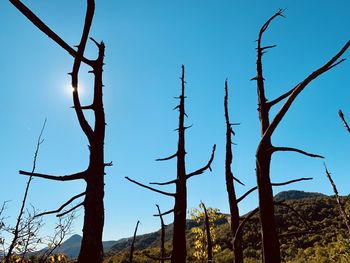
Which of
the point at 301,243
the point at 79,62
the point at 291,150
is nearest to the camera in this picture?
the point at 291,150

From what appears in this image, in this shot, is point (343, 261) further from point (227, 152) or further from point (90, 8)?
point (90, 8)

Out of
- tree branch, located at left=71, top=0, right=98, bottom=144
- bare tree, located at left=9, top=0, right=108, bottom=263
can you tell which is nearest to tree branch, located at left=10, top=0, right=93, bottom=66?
tree branch, located at left=71, top=0, right=98, bottom=144

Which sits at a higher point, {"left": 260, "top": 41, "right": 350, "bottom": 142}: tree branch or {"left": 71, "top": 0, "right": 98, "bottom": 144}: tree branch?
{"left": 71, "top": 0, "right": 98, "bottom": 144}: tree branch

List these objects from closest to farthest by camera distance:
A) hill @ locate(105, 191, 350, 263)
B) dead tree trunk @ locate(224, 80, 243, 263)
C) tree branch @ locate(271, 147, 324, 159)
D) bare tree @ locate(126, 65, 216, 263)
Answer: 1. tree branch @ locate(271, 147, 324, 159)
2. bare tree @ locate(126, 65, 216, 263)
3. dead tree trunk @ locate(224, 80, 243, 263)
4. hill @ locate(105, 191, 350, 263)

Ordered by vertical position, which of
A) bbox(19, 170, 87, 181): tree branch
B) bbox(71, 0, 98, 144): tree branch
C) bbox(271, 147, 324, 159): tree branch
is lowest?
bbox(271, 147, 324, 159): tree branch

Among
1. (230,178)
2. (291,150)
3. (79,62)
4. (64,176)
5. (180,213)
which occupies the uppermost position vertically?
(230,178)

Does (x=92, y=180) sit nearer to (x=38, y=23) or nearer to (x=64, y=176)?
(x=64, y=176)

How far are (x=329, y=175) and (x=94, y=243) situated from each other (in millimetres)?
11338

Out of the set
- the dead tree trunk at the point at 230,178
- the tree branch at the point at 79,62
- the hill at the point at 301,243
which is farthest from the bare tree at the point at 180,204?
the hill at the point at 301,243

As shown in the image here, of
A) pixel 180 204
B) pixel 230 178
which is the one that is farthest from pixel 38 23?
pixel 230 178

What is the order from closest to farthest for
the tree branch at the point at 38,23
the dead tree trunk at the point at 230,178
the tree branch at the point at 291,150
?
1. the tree branch at the point at 38,23
2. the tree branch at the point at 291,150
3. the dead tree trunk at the point at 230,178

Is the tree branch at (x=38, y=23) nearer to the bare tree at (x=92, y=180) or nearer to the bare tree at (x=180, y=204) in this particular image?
the bare tree at (x=92, y=180)

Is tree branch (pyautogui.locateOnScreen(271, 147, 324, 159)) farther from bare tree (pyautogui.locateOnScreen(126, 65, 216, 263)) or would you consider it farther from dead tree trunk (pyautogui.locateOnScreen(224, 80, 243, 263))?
dead tree trunk (pyautogui.locateOnScreen(224, 80, 243, 263))

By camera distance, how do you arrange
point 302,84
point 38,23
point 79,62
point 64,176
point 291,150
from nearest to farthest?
point 302,84
point 38,23
point 291,150
point 79,62
point 64,176
